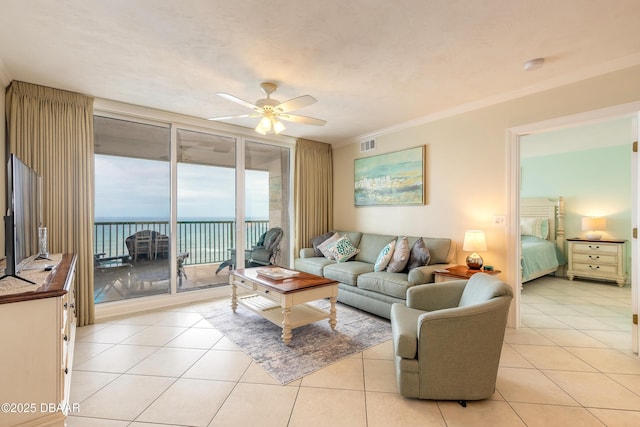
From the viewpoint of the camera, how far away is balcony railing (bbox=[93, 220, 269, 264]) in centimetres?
370

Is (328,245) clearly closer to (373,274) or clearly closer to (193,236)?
(373,274)

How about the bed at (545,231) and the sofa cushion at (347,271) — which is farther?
the bed at (545,231)

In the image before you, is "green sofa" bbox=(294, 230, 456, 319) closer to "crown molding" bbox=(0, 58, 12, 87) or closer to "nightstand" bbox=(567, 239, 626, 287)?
"nightstand" bbox=(567, 239, 626, 287)

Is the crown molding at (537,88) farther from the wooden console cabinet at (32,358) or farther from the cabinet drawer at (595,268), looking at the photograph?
the wooden console cabinet at (32,358)

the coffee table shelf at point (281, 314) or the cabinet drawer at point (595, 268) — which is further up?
the cabinet drawer at point (595, 268)

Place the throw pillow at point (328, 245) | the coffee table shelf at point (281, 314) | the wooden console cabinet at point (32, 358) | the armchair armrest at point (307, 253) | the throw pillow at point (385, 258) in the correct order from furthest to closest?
the armchair armrest at point (307, 253) < the throw pillow at point (328, 245) < the throw pillow at point (385, 258) < the coffee table shelf at point (281, 314) < the wooden console cabinet at point (32, 358)

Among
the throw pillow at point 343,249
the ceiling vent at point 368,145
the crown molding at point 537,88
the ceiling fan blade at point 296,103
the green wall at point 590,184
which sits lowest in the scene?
the throw pillow at point 343,249

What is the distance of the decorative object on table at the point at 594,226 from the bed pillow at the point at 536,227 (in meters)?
0.57

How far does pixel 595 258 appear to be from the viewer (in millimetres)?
5152

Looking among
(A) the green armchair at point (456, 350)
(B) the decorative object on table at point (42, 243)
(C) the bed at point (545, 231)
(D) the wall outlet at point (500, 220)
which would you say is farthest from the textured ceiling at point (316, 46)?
(C) the bed at point (545, 231)

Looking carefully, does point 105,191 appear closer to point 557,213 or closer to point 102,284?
point 102,284

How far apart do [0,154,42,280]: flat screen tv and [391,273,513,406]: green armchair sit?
2436 mm

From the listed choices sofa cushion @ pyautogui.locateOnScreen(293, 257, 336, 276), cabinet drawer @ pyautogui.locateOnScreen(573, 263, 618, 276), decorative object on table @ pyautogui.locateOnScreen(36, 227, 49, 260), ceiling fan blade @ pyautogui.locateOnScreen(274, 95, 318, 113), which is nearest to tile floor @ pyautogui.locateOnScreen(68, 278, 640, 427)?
decorative object on table @ pyautogui.locateOnScreen(36, 227, 49, 260)

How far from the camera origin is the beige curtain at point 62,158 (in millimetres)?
2951
